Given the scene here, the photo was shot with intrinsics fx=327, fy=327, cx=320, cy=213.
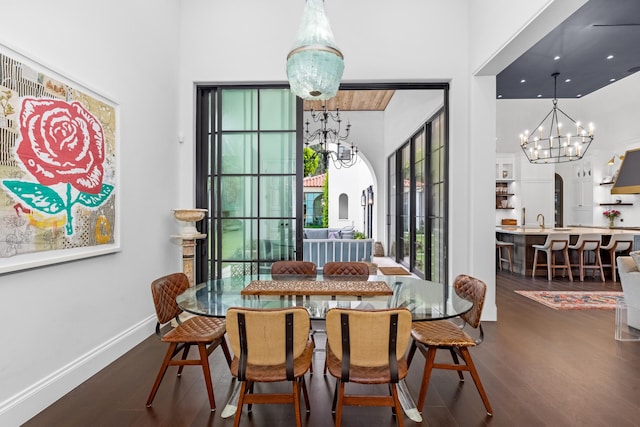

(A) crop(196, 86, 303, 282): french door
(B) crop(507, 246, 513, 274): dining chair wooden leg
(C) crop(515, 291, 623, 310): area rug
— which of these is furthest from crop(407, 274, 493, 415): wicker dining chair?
(B) crop(507, 246, 513, 274): dining chair wooden leg

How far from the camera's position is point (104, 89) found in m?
2.61

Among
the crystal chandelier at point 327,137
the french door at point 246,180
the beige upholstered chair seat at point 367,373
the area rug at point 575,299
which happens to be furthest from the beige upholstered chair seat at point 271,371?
the crystal chandelier at point 327,137

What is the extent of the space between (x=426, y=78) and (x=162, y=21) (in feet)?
9.58

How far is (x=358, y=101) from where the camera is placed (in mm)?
7789

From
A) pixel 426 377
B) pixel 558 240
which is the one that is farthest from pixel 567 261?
pixel 426 377

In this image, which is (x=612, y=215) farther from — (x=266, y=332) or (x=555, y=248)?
(x=266, y=332)

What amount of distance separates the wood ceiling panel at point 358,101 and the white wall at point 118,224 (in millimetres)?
4088

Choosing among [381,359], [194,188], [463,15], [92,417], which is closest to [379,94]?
[463,15]

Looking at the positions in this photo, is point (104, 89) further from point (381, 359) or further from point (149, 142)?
point (381, 359)

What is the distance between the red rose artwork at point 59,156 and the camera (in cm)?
192

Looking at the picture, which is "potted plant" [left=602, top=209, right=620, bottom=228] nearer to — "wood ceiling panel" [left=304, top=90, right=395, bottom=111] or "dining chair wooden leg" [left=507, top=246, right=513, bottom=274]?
"dining chair wooden leg" [left=507, top=246, right=513, bottom=274]

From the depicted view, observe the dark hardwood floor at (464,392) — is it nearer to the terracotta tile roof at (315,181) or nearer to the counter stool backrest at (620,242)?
the counter stool backrest at (620,242)

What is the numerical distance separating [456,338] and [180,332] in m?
1.79

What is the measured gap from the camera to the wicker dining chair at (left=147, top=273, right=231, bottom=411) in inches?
81.0
